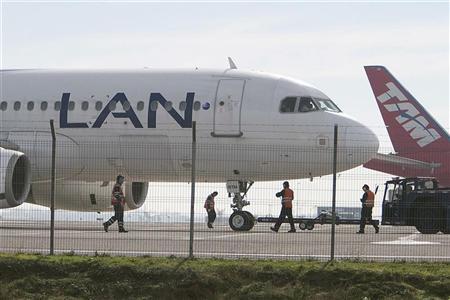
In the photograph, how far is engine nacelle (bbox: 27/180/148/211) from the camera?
101ft

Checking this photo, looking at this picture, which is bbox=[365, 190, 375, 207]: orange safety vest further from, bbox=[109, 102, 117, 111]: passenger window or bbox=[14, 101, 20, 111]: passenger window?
bbox=[14, 101, 20, 111]: passenger window

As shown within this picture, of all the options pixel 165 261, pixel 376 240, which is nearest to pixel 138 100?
pixel 376 240

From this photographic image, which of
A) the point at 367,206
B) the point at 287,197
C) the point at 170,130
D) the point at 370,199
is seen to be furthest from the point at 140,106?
the point at 367,206

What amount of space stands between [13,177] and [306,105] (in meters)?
7.63

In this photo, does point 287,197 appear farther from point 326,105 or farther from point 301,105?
point 326,105

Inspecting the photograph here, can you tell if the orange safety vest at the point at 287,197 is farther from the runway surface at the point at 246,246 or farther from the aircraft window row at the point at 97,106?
the aircraft window row at the point at 97,106

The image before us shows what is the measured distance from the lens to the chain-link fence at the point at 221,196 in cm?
1925

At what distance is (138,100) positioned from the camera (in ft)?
94.6

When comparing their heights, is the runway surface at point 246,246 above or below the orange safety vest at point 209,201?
below

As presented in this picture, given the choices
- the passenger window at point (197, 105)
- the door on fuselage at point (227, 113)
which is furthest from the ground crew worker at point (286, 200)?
the passenger window at point (197, 105)

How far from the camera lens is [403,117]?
56594 millimetres

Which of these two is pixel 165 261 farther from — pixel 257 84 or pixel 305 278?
pixel 257 84

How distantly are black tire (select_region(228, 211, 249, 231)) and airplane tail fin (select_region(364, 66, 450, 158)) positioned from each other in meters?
27.9

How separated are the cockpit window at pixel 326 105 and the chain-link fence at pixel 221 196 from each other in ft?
3.51
